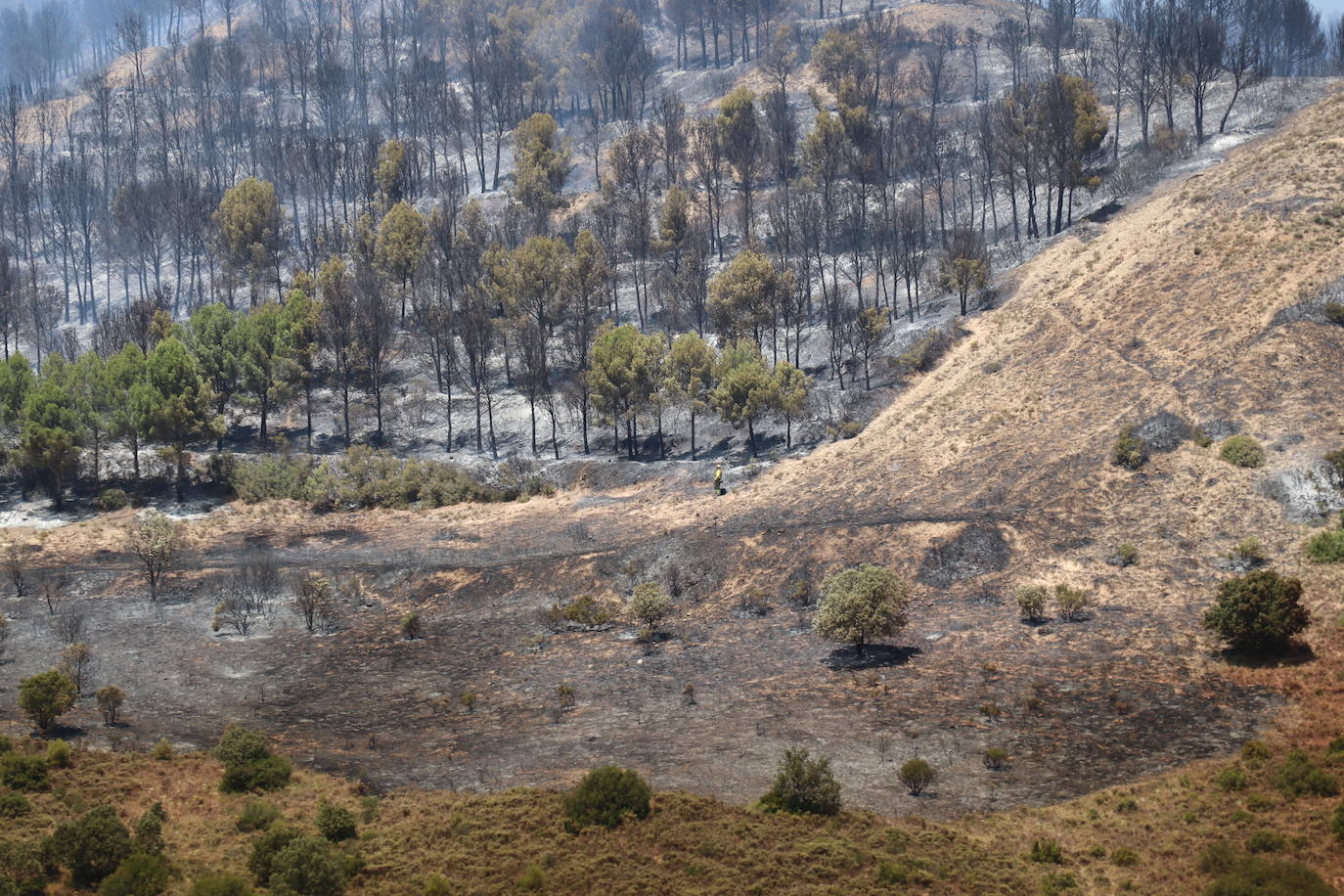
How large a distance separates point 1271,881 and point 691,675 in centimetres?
1801

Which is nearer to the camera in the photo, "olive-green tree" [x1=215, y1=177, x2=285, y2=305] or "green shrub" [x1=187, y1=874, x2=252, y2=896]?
"green shrub" [x1=187, y1=874, x2=252, y2=896]

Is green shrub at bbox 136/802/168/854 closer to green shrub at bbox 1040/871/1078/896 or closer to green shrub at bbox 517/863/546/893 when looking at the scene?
green shrub at bbox 517/863/546/893

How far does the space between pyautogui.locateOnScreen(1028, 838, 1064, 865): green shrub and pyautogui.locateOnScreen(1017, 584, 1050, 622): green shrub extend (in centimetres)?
1400

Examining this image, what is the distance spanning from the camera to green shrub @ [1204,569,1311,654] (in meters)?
27.1

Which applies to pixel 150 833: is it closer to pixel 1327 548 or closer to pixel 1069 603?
pixel 1069 603

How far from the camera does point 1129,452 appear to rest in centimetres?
4112

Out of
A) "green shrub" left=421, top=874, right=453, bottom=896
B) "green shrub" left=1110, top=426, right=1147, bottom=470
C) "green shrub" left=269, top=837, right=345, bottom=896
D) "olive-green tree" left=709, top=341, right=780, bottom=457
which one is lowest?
"green shrub" left=421, top=874, right=453, bottom=896

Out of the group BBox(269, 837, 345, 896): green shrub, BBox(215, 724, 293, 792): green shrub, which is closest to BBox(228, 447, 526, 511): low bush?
BBox(215, 724, 293, 792): green shrub

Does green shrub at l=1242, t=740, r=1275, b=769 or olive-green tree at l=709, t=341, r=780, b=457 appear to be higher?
olive-green tree at l=709, t=341, r=780, b=457

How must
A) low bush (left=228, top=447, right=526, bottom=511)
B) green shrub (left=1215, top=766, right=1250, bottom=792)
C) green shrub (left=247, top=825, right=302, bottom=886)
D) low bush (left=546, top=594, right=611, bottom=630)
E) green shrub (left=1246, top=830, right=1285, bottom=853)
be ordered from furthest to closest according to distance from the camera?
low bush (left=228, top=447, right=526, bottom=511), low bush (left=546, top=594, right=611, bottom=630), green shrub (left=1215, top=766, right=1250, bottom=792), green shrub (left=247, top=825, right=302, bottom=886), green shrub (left=1246, top=830, right=1285, bottom=853)

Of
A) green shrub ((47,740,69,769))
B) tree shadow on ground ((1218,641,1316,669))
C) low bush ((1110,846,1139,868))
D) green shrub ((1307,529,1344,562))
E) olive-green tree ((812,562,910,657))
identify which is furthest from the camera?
green shrub ((1307,529,1344,562))

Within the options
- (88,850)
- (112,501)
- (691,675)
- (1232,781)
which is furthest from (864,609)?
(112,501)

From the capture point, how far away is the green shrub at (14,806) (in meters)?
21.7

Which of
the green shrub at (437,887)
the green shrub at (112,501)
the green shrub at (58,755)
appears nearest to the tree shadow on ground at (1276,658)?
the green shrub at (437,887)
